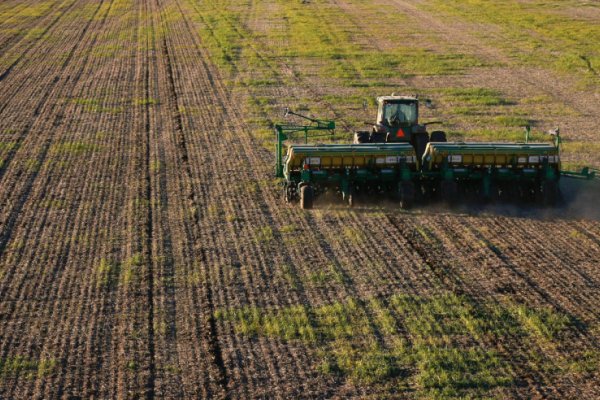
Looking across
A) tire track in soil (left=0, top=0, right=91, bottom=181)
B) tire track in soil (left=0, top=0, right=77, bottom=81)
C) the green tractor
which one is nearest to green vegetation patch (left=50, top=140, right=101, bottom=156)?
tire track in soil (left=0, top=0, right=91, bottom=181)

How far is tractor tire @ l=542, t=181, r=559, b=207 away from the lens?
19625 millimetres

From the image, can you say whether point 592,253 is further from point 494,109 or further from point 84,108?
point 84,108

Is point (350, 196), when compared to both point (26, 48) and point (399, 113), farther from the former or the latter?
point (26, 48)

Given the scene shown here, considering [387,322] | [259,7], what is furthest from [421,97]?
[259,7]

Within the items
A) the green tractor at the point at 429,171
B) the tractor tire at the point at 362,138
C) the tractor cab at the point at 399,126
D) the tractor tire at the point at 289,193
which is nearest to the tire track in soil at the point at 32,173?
the tractor tire at the point at 289,193

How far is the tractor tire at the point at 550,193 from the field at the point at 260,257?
239 millimetres

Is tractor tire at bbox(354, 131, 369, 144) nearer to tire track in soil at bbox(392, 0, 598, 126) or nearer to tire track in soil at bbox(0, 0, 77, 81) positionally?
tire track in soil at bbox(392, 0, 598, 126)

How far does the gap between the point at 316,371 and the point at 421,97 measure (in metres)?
Answer: 20.7

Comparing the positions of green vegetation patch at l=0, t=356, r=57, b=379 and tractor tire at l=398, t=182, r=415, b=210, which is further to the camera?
tractor tire at l=398, t=182, r=415, b=210

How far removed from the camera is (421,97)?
32.1 metres

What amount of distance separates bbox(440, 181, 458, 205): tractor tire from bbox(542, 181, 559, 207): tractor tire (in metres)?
1.96

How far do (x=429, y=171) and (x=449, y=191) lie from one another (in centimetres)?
67

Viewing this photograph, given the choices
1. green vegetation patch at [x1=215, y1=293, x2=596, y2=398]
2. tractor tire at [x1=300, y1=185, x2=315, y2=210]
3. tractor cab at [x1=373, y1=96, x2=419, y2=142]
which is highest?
tractor cab at [x1=373, y1=96, x2=419, y2=142]

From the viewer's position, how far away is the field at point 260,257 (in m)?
12.8
